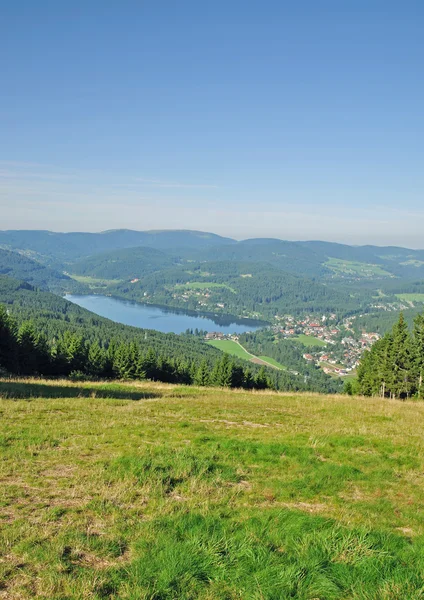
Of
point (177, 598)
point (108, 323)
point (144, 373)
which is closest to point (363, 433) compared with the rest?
point (177, 598)

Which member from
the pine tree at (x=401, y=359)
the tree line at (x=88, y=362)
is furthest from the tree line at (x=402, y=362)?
the tree line at (x=88, y=362)

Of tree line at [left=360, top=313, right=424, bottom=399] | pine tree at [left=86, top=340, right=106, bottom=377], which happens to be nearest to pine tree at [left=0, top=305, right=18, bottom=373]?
pine tree at [left=86, top=340, right=106, bottom=377]

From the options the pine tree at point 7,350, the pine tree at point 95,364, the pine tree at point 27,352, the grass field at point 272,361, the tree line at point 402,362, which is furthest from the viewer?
the grass field at point 272,361

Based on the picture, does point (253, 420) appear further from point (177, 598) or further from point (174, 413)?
point (177, 598)

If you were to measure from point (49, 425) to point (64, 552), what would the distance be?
7892 mm

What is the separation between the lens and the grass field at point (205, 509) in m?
5.36

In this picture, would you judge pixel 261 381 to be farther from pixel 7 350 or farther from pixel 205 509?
pixel 205 509

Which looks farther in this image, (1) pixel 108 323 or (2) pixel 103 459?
(1) pixel 108 323

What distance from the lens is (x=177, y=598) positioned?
5.03m

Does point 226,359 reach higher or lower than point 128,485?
lower

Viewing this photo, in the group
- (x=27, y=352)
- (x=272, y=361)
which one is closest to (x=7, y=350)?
(x=27, y=352)

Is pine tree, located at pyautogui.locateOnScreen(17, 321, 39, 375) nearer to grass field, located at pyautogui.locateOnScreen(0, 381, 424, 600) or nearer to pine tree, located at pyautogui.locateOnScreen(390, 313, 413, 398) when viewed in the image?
grass field, located at pyautogui.locateOnScreen(0, 381, 424, 600)

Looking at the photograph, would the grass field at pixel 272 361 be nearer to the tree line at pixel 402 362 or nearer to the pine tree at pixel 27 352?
the tree line at pixel 402 362

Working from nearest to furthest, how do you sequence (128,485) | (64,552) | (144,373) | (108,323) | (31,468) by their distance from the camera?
(64,552) → (128,485) → (31,468) → (144,373) → (108,323)
